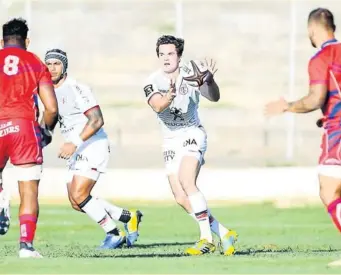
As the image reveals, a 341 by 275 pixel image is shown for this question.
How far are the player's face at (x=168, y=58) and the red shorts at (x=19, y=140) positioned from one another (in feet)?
5.77

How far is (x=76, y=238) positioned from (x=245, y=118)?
46.5ft

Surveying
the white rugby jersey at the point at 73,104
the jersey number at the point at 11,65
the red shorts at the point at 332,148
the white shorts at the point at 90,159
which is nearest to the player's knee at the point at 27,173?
the jersey number at the point at 11,65

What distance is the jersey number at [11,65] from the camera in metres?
12.3

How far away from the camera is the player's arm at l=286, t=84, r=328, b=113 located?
11406 mm

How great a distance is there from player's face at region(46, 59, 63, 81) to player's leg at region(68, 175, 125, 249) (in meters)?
1.09

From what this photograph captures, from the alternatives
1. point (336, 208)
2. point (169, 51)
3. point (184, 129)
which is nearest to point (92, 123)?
Result: point (184, 129)

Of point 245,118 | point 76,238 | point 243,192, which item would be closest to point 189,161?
point 76,238

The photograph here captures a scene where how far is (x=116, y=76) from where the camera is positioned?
30.5m

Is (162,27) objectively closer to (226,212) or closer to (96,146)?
(226,212)

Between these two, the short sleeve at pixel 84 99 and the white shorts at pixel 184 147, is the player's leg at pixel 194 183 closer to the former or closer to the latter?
the white shorts at pixel 184 147

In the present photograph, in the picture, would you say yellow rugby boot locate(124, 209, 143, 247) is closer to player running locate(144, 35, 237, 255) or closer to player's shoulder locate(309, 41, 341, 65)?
player running locate(144, 35, 237, 255)

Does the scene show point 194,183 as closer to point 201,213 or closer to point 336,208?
point 201,213

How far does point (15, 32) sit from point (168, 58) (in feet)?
5.96

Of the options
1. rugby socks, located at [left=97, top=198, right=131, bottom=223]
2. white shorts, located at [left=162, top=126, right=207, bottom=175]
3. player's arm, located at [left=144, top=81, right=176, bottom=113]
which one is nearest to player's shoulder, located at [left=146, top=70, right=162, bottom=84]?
player's arm, located at [left=144, top=81, right=176, bottom=113]
